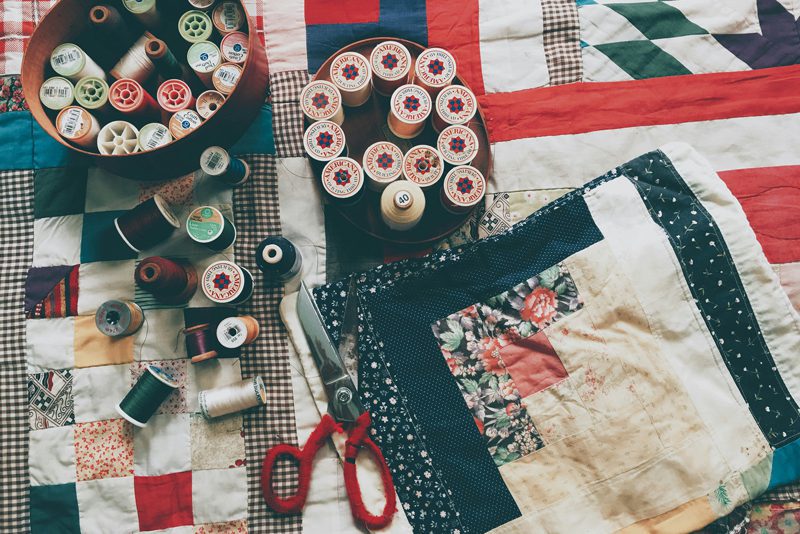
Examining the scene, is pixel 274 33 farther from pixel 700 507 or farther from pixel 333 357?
pixel 700 507

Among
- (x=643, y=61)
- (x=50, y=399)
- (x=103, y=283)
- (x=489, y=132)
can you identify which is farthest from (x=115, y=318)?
(x=643, y=61)

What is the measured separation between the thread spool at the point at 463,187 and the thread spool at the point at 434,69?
17 centimetres

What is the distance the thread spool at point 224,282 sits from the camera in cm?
108

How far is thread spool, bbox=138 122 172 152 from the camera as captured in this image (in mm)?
1069

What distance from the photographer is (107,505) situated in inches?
42.6

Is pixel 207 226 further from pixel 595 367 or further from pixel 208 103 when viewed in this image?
pixel 595 367

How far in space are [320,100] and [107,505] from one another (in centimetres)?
84

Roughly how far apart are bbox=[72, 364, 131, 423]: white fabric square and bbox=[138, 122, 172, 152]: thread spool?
42cm

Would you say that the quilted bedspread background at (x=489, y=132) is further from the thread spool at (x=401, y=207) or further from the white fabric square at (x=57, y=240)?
the thread spool at (x=401, y=207)

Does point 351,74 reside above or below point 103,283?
above

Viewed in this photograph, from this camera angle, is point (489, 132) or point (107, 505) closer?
point (107, 505)

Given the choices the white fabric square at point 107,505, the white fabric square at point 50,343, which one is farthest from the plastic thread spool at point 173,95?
the white fabric square at point 107,505

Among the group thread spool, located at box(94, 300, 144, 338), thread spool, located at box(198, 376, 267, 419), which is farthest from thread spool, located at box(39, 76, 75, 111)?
thread spool, located at box(198, 376, 267, 419)

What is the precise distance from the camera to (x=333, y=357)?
3.60ft
